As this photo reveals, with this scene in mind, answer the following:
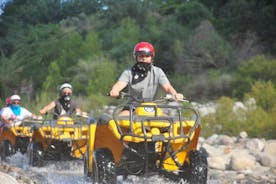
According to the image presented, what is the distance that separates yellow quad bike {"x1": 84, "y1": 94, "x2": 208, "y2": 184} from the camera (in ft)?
20.1

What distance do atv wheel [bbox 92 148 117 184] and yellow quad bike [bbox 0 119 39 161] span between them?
20.8 ft

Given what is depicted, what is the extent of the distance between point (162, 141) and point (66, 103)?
6049mm

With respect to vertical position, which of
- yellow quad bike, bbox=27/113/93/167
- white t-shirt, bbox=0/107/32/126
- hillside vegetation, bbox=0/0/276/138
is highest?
hillside vegetation, bbox=0/0/276/138

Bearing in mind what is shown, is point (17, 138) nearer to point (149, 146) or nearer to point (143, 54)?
point (143, 54)

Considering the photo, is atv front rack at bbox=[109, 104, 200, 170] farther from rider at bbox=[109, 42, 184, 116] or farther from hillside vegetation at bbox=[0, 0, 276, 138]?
hillside vegetation at bbox=[0, 0, 276, 138]

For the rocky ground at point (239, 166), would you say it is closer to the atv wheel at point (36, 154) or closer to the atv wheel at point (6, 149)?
the atv wheel at point (36, 154)

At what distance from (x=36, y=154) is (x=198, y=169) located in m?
5.24

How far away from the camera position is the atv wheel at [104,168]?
20.8ft

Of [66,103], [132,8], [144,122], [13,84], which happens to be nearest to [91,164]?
[144,122]

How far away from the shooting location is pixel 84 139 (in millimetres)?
10508

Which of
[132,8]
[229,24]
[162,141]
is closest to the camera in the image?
[162,141]

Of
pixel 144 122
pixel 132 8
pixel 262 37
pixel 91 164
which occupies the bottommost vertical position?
pixel 91 164

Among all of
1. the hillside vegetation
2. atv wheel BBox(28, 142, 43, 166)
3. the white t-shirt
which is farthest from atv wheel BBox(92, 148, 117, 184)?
the hillside vegetation

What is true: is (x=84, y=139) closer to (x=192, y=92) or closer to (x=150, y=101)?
(x=150, y=101)
